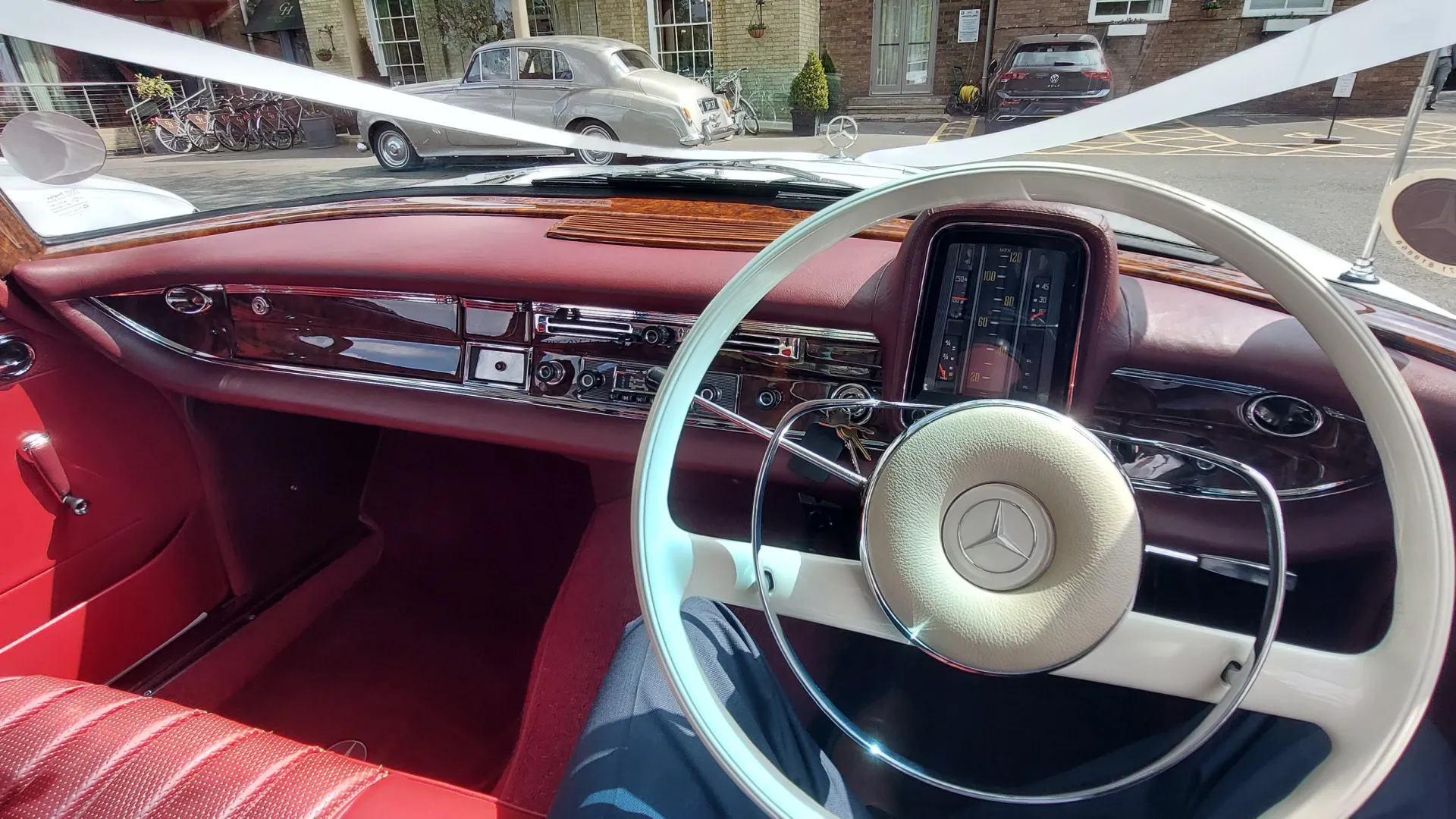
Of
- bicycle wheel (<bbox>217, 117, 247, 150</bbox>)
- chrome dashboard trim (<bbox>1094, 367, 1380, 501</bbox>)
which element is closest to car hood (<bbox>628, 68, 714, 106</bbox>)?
bicycle wheel (<bbox>217, 117, 247, 150</bbox>)

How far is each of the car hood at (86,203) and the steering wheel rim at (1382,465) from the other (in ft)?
5.72

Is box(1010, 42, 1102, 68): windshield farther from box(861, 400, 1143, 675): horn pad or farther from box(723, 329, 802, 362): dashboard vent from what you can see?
box(861, 400, 1143, 675): horn pad

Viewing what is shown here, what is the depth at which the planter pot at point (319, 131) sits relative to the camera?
226 centimetres

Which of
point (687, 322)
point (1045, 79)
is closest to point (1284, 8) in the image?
point (1045, 79)

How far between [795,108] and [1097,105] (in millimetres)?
2064

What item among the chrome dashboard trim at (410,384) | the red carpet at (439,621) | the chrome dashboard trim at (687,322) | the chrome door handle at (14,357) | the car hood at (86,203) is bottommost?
the red carpet at (439,621)

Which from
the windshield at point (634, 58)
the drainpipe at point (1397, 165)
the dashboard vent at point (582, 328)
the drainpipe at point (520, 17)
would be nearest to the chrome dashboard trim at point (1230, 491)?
the drainpipe at point (1397, 165)

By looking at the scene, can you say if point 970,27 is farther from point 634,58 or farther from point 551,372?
point 634,58

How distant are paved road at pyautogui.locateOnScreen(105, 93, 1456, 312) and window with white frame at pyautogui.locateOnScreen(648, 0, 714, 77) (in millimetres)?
2178

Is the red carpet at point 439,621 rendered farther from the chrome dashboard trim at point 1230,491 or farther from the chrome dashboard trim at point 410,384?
the chrome dashboard trim at point 1230,491

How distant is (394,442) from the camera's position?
2.59 meters

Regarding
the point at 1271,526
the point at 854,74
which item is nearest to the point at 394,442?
the point at 854,74

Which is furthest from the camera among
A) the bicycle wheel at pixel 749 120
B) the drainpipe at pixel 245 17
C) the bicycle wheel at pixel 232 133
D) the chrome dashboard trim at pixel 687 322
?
the bicycle wheel at pixel 749 120

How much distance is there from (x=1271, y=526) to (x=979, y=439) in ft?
0.99
